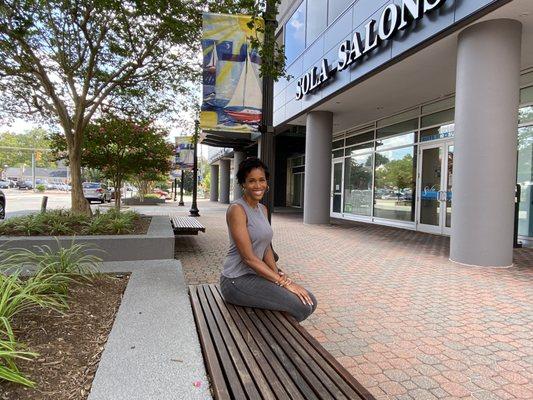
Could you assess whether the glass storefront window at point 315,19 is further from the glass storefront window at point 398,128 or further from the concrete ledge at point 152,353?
the concrete ledge at point 152,353

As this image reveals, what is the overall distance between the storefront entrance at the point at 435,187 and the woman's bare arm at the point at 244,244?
29.7ft

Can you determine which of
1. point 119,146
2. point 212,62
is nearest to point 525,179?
point 212,62

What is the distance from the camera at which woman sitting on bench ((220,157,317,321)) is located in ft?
9.45

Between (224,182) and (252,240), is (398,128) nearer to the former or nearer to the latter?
(252,240)

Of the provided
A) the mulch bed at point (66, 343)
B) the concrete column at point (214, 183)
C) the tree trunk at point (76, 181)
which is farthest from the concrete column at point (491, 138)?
the concrete column at point (214, 183)

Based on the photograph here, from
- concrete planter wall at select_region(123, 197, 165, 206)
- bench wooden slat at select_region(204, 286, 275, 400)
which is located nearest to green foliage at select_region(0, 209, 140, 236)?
bench wooden slat at select_region(204, 286, 275, 400)

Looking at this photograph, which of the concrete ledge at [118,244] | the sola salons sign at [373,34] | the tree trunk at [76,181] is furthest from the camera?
the tree trunk at [76,181]

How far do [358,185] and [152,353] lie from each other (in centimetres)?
1469

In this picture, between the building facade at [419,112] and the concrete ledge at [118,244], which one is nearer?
the concrete ledge at [118,244]

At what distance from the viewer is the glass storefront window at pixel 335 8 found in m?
10.9

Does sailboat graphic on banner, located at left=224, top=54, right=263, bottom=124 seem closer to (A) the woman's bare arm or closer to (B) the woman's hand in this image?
(A) the woman's bare arm

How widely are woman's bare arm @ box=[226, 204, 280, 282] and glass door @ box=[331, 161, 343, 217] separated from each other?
14968mm

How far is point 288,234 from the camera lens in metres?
10.9

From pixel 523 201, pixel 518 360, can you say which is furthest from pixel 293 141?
pixel 518 360
